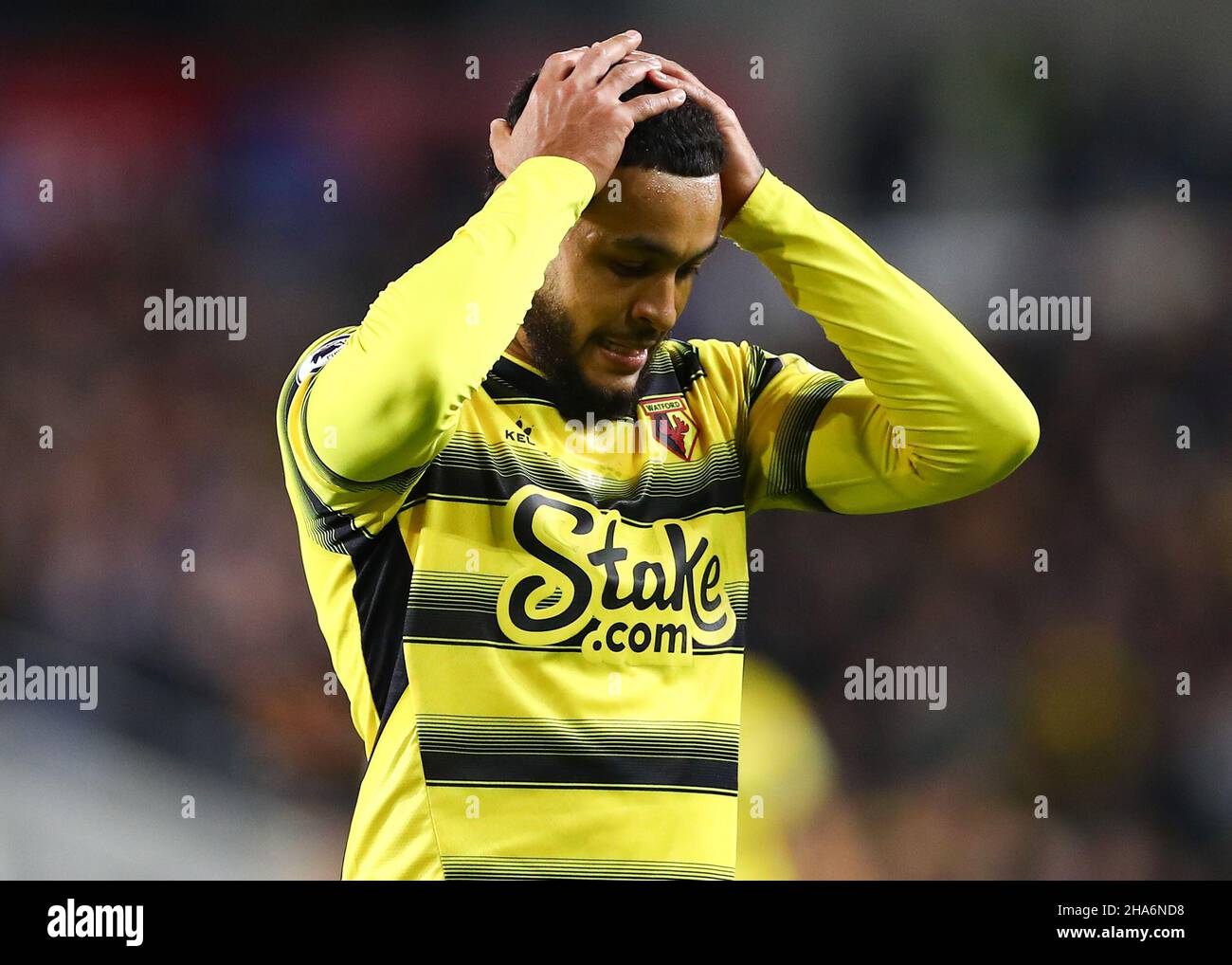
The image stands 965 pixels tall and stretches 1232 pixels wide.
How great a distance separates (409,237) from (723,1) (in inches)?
39.1

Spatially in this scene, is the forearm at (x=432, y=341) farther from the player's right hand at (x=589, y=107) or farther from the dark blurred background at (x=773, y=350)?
the dark blurred background at (x=773, y=350)

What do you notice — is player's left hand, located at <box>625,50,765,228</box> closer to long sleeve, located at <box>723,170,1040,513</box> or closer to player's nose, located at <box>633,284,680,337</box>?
long sleeve, located at <box>723,170,1040,513</box>

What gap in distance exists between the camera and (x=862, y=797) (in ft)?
10.7

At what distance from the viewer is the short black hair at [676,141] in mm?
1700

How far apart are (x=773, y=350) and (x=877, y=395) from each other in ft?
4.96

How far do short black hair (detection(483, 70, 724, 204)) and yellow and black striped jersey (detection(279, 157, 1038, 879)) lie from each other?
4.0 inches

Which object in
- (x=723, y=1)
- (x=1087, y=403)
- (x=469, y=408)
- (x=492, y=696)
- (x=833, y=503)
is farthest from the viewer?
(x=1087, y=403)

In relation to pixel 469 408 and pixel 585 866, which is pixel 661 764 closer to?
pixel 585 866

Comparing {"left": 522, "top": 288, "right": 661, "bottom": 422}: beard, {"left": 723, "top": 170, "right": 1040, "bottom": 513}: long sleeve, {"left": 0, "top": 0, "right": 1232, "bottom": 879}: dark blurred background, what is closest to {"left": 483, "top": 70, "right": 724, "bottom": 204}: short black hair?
{"left": 723, "top": 170, "right": 1040, "bottom": 513}: long sleeve

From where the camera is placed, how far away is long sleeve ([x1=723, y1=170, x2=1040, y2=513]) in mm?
1819

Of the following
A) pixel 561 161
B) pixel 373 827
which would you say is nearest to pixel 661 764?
pixel 373 827

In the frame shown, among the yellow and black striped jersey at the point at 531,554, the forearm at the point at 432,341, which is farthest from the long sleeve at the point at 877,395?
the forearm at the point at 432,341

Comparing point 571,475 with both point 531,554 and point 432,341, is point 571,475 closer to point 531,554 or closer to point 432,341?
point 531,554

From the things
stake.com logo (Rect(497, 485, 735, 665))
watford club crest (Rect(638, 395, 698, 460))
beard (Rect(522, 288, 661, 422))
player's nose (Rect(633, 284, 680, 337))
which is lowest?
stake.com logo (Rect(497, 485, 735, 665))
